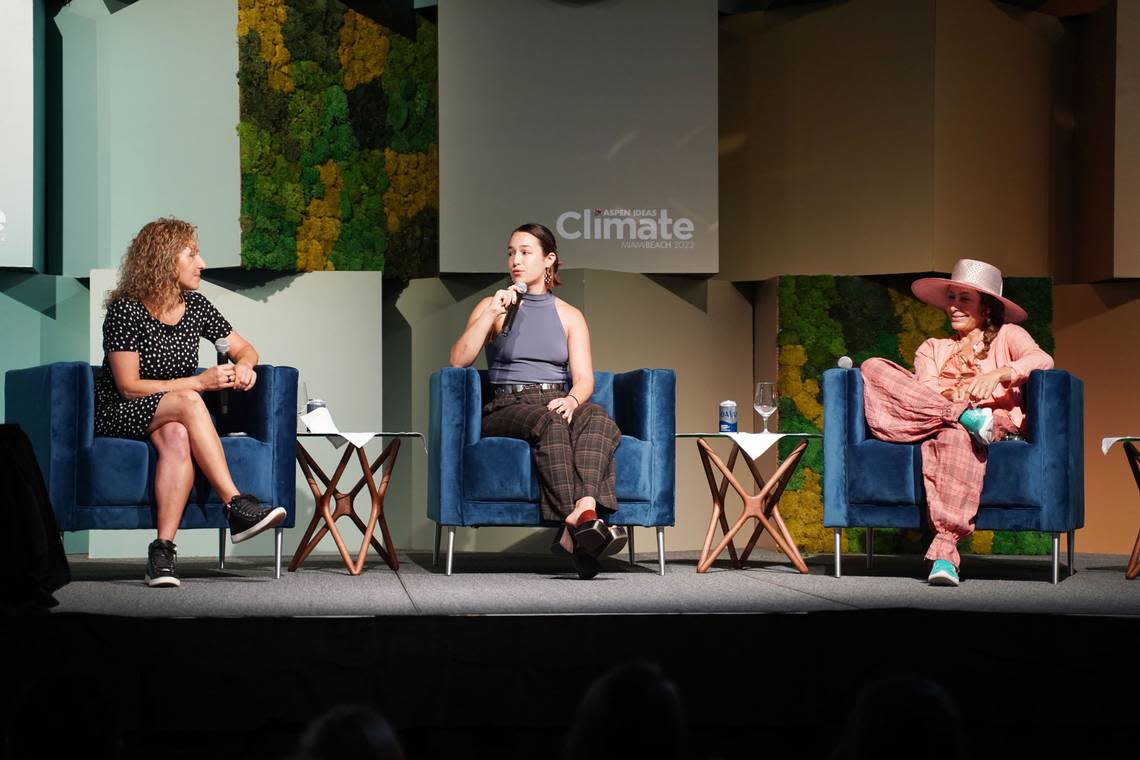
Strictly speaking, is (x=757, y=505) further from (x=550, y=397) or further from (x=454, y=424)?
(x=454, y=424)

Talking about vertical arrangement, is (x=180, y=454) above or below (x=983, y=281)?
below

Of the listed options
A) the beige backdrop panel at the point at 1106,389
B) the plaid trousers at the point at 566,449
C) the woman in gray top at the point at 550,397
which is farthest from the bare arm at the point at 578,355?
the beige backdrop panel at the point at 1106,389

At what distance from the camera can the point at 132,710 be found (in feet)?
8.27

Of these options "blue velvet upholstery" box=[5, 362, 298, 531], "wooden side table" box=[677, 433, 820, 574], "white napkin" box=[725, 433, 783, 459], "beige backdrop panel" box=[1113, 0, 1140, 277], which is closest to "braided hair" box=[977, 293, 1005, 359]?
"wooden side table" box=[677, 433, 820, 574]

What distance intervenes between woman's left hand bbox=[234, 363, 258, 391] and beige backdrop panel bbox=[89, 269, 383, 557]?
4.85 feet

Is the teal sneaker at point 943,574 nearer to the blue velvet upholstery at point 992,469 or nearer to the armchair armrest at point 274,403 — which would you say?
the blue velvet upholstery at point 992,469

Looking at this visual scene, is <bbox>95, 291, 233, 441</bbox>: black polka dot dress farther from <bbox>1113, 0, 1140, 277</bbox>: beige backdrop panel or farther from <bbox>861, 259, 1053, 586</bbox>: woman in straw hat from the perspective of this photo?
<bbox>1113, 0, 1140, 277</bbox>: beige backdrop panel

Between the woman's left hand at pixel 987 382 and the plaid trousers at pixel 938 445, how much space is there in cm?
9

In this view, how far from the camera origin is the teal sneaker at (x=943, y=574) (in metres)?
4.34

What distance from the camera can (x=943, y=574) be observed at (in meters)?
4.34

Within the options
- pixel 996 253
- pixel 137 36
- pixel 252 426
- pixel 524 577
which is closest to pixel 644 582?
pixel 524 577

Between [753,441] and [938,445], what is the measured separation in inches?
32.1

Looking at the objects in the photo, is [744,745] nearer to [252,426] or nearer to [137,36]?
[252,426]

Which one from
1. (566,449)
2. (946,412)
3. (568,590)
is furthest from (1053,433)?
(568,590)
